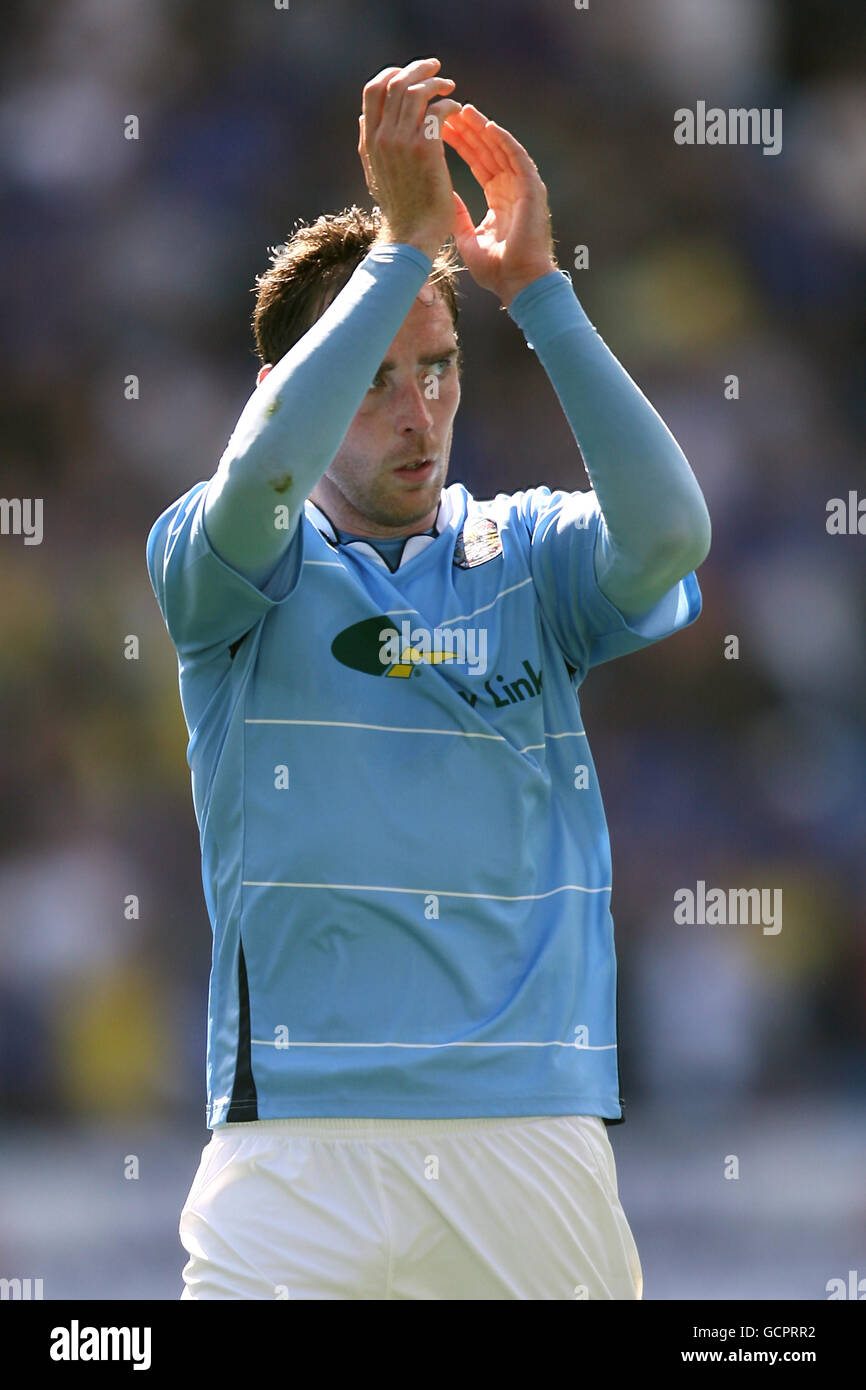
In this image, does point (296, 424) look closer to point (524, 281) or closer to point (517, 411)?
point (524, 281)

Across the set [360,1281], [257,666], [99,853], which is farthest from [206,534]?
[99,853]

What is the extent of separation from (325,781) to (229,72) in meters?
3.48

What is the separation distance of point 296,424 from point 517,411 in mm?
2996

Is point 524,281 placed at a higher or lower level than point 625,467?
higher

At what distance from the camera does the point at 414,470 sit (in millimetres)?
1630

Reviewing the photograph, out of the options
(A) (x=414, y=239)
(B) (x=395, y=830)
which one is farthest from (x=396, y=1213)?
(A) (x=414, y=239)

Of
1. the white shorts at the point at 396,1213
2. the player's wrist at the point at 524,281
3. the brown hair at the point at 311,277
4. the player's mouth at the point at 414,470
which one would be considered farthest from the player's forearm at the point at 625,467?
the white shorts at the point at 396,1213

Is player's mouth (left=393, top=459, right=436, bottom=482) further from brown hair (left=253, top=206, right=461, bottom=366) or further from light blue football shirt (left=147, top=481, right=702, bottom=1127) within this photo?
brown hair (left=253, top=206, right=461, bottom=366)

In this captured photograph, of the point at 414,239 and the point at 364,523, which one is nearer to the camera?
the point at 414,239

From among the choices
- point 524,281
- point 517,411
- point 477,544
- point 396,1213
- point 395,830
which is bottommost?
point 396,1213

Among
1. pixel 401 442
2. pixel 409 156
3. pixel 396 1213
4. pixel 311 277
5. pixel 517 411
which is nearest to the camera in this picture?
pixel 396 1213

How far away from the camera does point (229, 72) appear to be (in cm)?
439

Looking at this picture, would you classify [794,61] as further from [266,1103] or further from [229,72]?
[266,1103]

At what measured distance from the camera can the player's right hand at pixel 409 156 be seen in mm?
1516
